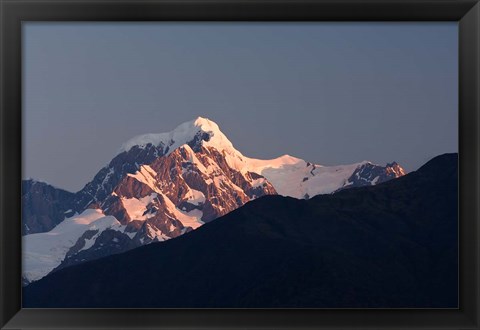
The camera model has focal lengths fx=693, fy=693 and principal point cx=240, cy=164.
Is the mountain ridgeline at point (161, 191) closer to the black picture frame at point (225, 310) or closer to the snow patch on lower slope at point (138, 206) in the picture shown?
the snow patch on lower slope at point (138, 206)

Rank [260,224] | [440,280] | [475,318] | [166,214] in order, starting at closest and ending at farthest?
[475,318]
[440,280]
[260,224]
[166,214]

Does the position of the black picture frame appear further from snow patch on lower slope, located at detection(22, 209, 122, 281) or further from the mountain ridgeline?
snow patch on lower slope, located at detection(22, 209, 122, 281)

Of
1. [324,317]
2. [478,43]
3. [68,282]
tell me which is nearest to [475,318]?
[324,317]

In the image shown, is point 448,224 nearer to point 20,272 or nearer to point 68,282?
point 68,282

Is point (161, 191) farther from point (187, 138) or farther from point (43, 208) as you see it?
point (43, 208)

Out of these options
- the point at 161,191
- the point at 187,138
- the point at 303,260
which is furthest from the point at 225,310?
the point at 161,191

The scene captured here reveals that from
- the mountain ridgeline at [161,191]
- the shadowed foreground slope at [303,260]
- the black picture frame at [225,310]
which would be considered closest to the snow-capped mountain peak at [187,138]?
the mountain ridgeline at [161,191]
